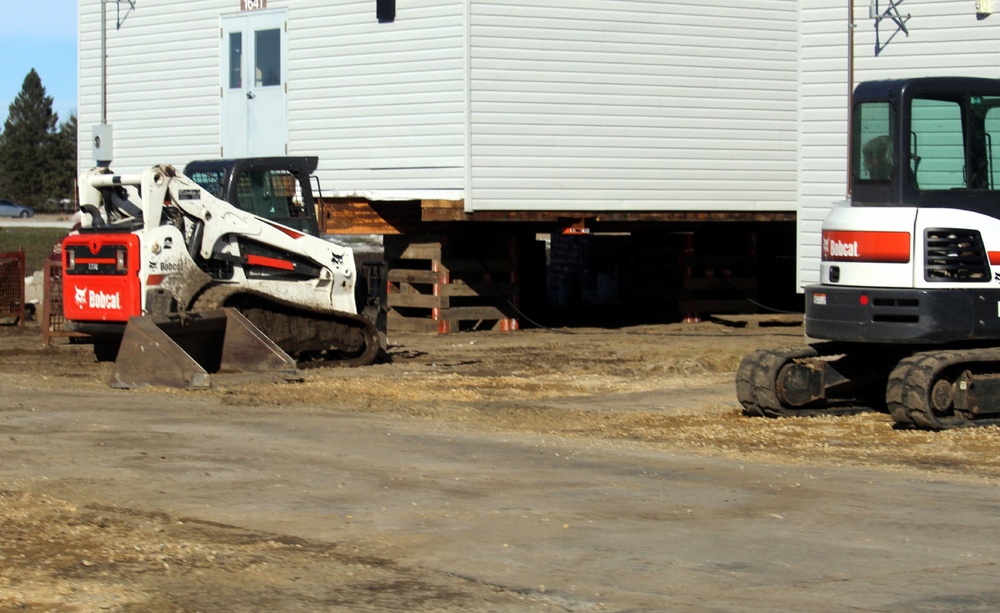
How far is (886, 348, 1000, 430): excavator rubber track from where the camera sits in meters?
11.1

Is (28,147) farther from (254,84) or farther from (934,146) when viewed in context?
(934,146)

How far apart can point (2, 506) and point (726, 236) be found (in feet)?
62.3

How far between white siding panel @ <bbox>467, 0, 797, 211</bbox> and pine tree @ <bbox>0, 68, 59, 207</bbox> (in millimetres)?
84383

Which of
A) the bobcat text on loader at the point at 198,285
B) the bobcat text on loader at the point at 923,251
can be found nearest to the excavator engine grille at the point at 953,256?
the bobcat text on loader at the point at 923,251

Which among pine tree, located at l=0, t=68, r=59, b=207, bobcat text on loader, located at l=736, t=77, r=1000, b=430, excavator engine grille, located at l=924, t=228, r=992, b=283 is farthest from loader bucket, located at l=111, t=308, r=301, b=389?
pine tree, located at l=0, t=68, r=59, b=207

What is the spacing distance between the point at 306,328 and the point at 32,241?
103ft

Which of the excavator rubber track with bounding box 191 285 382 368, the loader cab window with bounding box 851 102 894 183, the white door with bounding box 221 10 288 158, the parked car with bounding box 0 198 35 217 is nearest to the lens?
the loader cab window with bounding box 851 102 894 183

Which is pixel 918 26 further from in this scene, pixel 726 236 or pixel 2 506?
pixel 2 506

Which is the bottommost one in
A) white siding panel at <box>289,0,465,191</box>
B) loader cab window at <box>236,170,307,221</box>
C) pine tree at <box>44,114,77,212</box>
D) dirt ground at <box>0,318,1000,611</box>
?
dirt ground at <box>0,318,1000,611</box>

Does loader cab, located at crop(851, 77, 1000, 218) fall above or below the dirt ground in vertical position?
above

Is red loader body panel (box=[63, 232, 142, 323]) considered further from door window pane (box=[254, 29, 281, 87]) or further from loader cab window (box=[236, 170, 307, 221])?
door window pane (box=[254, 29, 281, 87])

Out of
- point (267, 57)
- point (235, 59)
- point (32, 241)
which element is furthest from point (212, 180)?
point (32, 241)

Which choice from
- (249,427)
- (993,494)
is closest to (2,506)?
(249,427)

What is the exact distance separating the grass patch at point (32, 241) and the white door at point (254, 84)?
13.8 meters
